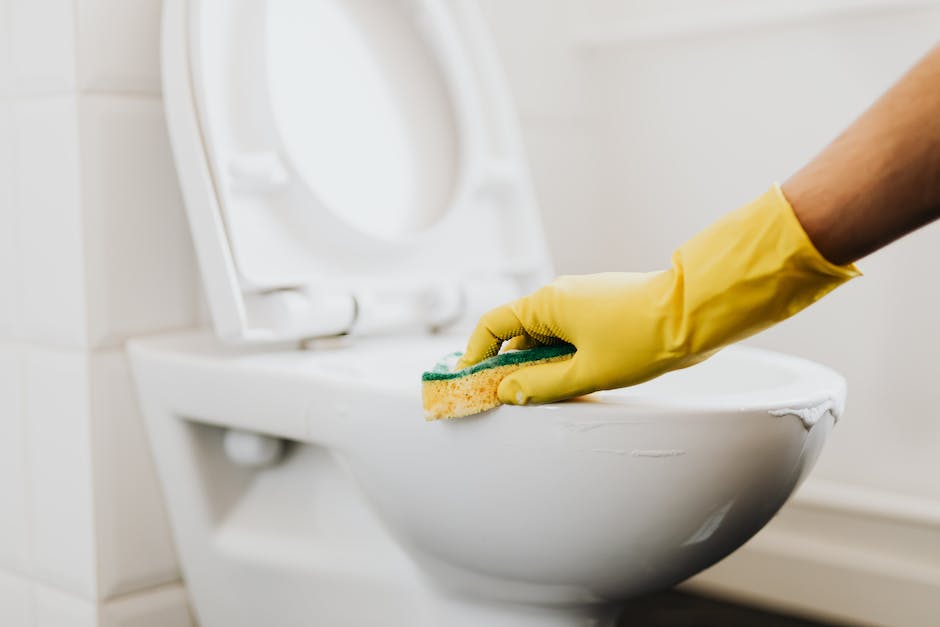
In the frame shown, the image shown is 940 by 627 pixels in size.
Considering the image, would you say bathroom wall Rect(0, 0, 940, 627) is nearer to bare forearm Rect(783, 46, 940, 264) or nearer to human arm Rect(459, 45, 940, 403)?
human arm Rect(459, 45, 940, 403)

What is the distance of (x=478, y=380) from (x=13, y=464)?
548 millimetres

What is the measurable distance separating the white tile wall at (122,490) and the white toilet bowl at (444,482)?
0.06ft

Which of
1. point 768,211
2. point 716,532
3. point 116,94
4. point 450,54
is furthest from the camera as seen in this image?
point 450,54

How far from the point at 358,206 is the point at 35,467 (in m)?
0.39

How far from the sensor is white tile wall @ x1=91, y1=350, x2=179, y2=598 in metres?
0.90

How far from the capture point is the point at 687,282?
0.60 metres

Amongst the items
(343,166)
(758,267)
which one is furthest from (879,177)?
(343,166)

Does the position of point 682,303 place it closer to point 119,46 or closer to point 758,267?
point 758,267

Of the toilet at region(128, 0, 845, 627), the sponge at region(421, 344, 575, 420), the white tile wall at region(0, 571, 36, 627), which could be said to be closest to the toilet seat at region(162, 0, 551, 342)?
the toilet at region(128, 0, 845, 627)

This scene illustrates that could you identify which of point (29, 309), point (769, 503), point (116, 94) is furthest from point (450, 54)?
point (769, 503)

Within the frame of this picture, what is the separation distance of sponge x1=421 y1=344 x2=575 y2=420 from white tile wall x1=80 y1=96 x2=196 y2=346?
0.37 metres

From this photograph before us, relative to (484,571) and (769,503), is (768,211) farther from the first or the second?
(484,571)

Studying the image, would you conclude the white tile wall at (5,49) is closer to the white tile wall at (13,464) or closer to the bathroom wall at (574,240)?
the bathroom wall at (574,240)

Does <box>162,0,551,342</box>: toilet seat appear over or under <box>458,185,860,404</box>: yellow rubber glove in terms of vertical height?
over
